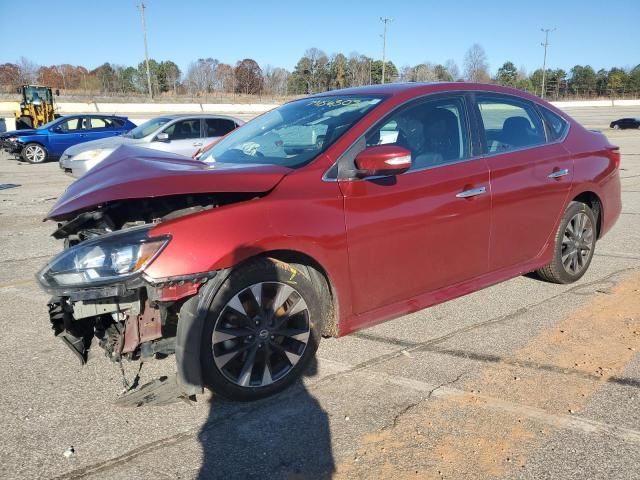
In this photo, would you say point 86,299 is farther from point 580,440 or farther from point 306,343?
point 580,440

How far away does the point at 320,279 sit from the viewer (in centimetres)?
328

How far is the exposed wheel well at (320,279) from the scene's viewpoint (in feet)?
10.3

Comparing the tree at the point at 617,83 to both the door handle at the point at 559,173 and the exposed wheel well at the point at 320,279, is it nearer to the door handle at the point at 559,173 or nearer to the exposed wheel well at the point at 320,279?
the door handle at the point at 559,173

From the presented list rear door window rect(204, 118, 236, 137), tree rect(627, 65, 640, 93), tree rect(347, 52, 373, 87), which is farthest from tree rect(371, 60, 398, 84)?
rear door window rect(204, 118, 236, 137)

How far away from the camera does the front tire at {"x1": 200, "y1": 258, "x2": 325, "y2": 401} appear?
290cm

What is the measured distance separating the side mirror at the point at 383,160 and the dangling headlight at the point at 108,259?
1216 mm

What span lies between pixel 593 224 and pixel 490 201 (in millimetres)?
1717

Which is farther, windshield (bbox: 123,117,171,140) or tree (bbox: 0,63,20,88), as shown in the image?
tree (bbox: 0,63,20,88)

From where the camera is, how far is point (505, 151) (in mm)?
4230

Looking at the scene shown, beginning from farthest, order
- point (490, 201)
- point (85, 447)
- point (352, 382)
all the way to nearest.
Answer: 1. point (490, 201)
2. point (352, 382)
3. point (85, 447)

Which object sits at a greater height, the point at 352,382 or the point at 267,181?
the point at 267,181

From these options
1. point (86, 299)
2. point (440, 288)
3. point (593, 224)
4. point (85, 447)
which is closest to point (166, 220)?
point (86, 299)

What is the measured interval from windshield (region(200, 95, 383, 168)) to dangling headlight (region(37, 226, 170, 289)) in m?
1.05

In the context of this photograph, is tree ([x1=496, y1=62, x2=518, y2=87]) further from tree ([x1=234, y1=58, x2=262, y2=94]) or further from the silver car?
the silver car
